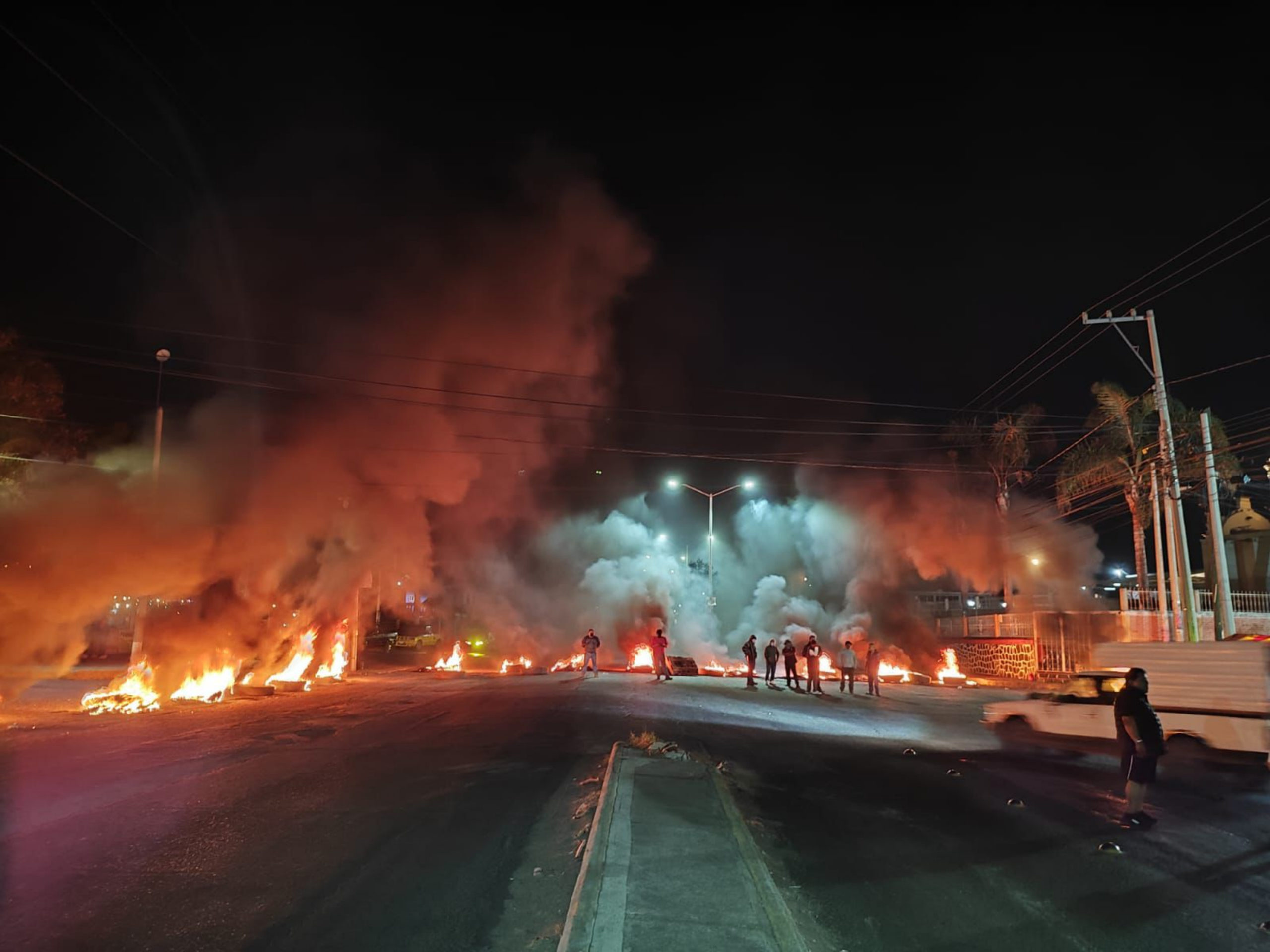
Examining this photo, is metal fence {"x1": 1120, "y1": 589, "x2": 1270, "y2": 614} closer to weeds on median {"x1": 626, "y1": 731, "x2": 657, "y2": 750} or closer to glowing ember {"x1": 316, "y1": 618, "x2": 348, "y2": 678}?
weeds on median {"x1": 626, "y1": 731, "x2": 657, "y2": 750}

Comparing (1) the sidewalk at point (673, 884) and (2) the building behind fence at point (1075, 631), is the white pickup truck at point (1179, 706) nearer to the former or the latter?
(1) the sidewalk at point (673, 884)

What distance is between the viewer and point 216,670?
53.3 ft

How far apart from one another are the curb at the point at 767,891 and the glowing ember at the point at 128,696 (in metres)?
11.8

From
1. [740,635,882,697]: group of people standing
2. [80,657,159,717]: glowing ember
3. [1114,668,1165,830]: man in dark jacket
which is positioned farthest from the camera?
[740,635,882,697]: group of people standing

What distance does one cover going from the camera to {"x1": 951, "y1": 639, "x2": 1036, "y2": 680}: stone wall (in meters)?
26.0

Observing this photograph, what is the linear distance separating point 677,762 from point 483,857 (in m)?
3.50

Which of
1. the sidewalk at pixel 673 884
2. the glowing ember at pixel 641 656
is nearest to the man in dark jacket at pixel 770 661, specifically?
the glowing ember at pixel 641 656

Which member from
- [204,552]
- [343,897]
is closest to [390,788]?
[343,897]

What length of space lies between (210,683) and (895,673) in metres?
24.0

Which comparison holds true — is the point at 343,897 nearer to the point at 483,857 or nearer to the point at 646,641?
the point at 483,857

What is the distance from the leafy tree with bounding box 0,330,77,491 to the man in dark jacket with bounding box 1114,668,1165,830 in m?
21.3

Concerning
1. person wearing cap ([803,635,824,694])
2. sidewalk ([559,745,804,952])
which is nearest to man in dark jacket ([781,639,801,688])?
person wearing cap ([803,635,824,694])

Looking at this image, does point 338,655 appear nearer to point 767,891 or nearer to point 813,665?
point 813,665

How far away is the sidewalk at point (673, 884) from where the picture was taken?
13.3 feet
